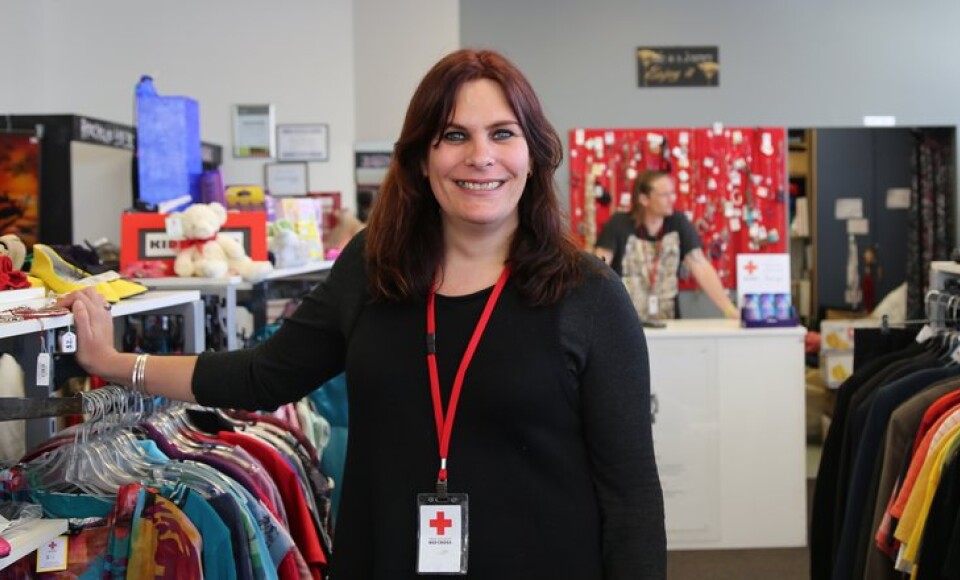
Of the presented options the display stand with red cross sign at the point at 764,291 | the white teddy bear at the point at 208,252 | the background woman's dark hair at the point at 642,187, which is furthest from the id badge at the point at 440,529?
the background woman's dark hair at the point at 642,187

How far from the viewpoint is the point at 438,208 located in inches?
71.9

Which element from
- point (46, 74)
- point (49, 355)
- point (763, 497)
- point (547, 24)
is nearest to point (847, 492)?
point (763, 497)

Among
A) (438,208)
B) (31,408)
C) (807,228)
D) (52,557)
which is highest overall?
(807,228)

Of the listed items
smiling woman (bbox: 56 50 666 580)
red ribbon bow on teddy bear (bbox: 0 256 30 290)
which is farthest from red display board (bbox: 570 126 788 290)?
smiling woman (bbox: 56 50 666 580)

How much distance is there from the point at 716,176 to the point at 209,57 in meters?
3.76

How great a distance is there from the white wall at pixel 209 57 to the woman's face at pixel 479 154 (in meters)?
6.47

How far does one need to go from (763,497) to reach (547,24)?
3.94 meters

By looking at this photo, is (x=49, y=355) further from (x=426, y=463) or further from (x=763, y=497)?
(x=763, y=497)

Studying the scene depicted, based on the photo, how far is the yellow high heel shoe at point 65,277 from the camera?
2182mm

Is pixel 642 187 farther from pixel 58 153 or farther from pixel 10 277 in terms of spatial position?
pixel 10 277

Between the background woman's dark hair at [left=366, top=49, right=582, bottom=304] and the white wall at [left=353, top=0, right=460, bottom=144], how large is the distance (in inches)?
246

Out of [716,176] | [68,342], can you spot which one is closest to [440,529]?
[68,342]

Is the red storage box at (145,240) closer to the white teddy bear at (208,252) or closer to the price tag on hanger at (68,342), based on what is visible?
the white teddy bear at (208,252)

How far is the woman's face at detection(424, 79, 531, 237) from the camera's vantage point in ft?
5.46
